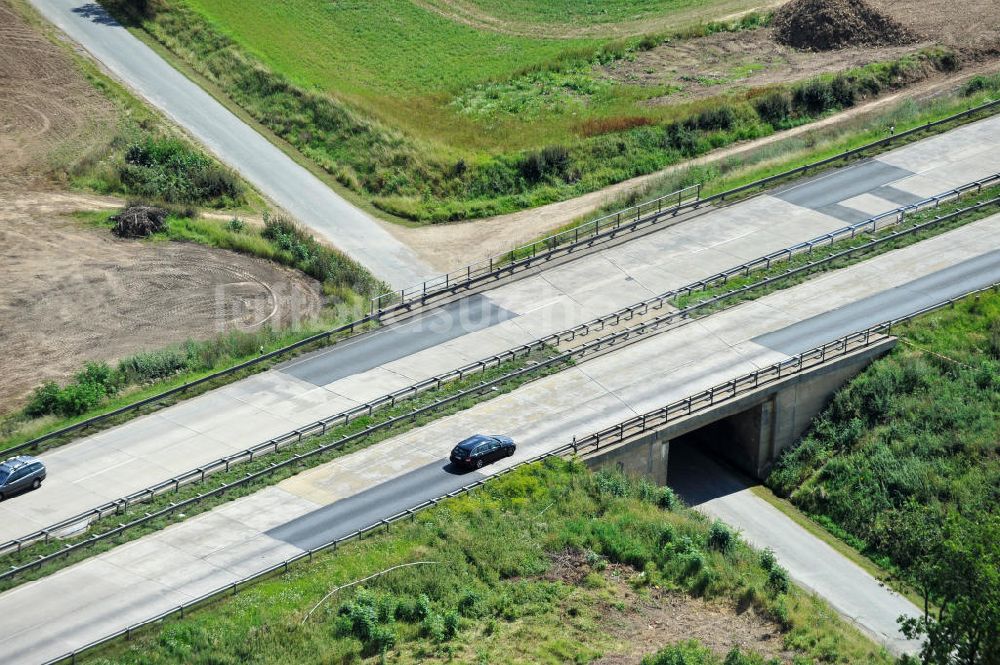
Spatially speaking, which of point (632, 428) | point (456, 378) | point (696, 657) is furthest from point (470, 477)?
point (696, 657)

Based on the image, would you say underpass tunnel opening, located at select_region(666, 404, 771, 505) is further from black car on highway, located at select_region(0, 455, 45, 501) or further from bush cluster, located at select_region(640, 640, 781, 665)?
black car on highway, located at select_region(0, 455, 45, 501)

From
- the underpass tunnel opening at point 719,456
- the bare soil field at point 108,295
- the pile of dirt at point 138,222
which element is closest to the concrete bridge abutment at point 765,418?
the underpass tunnel opening at point 719,456

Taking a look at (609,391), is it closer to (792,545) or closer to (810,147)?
(792,545)

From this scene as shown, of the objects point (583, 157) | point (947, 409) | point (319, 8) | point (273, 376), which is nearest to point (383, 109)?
point (583, 157)

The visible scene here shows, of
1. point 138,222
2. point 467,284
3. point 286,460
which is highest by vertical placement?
point 138,222

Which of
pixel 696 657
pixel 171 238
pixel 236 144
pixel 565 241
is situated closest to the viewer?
pixel 696 657

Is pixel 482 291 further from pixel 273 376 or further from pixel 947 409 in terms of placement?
pixel 947 409
